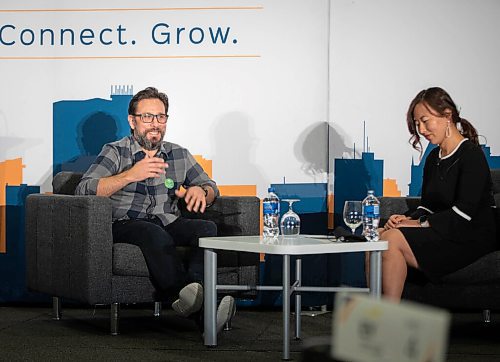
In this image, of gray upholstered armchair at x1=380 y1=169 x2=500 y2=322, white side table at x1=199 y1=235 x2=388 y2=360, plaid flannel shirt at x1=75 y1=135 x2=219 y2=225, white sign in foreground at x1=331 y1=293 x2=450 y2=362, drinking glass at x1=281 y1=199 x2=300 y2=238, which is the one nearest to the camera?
white sign in foreground at x1=331 y1=293 x2=450 y2=362

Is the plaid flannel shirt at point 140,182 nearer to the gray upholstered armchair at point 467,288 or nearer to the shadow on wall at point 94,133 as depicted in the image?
the shadow on wall at point 94,133

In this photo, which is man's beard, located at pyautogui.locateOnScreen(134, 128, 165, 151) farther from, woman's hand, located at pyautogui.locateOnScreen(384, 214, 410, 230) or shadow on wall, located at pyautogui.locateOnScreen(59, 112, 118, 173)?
woman's hand, located at pyautogui.locateOnScreen(384, 214, 410, 230)

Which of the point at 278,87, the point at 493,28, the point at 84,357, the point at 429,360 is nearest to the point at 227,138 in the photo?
the point at 278,87

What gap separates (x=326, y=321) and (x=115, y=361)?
61.9 inches

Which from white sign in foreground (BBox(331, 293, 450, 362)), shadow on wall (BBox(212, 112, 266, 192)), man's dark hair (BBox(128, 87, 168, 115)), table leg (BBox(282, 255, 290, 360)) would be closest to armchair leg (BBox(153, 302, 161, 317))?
shadow on wall (BBox(212, 112, 266, 192))

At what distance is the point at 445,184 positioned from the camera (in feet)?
13.0

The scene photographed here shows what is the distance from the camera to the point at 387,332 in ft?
2.75

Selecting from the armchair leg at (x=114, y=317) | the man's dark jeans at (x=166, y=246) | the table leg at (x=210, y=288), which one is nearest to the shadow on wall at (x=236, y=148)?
the man's dark jeans at (x=166, y=246)

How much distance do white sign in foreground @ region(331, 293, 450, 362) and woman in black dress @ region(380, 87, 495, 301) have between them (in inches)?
113

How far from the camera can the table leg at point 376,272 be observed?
3.55 metres

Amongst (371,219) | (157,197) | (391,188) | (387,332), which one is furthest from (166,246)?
(387,332)

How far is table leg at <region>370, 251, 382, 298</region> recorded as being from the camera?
3.55 meters

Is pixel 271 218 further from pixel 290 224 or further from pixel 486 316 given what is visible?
pixel 486 316

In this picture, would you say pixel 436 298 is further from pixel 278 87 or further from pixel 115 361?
pixel 278 87
